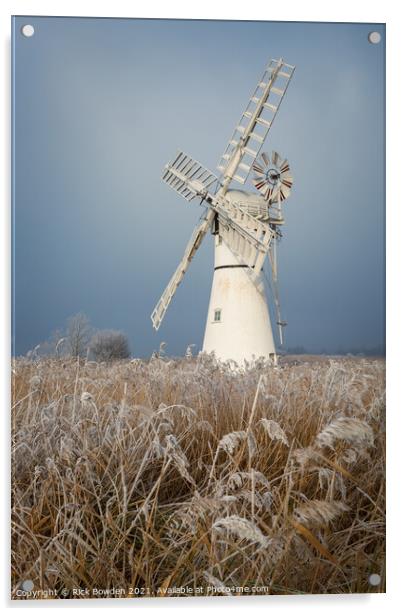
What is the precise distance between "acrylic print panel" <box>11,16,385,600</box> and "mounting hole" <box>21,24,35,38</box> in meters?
0.02

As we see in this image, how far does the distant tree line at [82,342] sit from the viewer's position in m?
4.87

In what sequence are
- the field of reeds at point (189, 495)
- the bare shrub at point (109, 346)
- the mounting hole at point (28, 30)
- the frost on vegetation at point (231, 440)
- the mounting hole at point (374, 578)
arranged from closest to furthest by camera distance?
the frost on vegetation at point (231, 440), the field of reeds at point (189, 495), the mounting hole at point (374, 578), the mounting hole at point (28, 30), the bare shrub at point (109, 346)

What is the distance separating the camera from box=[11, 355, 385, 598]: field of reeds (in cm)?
346

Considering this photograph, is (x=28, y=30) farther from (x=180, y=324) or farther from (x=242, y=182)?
(x=242, y=182)

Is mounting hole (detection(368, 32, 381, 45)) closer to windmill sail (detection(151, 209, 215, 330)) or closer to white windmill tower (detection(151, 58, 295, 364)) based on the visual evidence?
white windmill tower (detection(151, 58, 295, 364))

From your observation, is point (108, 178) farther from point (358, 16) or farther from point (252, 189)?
point (252, 189)

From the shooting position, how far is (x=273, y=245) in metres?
7.48

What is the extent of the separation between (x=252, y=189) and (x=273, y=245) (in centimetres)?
112

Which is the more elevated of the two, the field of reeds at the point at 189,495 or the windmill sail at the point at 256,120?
the windmill sail at the point at 256,120

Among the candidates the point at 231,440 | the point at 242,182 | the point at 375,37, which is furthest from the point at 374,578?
the point at 242,182

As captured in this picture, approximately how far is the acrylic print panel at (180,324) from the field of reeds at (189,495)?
0.05 feet

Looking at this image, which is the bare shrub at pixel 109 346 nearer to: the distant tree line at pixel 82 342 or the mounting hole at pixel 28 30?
the distant tree line at pixel 82 342
